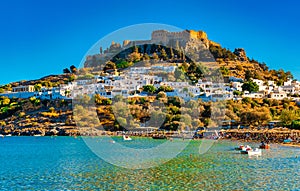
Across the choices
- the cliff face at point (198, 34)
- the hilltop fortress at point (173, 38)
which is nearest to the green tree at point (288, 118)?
the hilltop fortress at point (173, 38)

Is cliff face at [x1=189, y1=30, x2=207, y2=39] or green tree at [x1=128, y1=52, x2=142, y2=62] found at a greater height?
cliff face at [x1=189, y1=30, x2=207, y2=39]

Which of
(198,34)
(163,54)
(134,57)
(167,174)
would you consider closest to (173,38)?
(163,54)

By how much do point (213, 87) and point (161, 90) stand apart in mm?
10094

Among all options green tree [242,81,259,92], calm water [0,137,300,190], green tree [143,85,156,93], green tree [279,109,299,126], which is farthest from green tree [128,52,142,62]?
calm water [0,137,300,190]

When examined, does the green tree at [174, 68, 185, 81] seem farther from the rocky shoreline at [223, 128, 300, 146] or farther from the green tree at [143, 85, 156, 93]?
the rocky shoreline at [223, 128, 300, 146]

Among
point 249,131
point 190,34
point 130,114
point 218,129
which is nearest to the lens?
point 249,131

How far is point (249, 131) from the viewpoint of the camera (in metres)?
46.6

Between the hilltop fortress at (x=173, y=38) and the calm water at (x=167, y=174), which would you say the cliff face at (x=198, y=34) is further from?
the calm water at (x=167, y=174)

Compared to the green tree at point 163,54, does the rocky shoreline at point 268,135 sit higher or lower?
lower

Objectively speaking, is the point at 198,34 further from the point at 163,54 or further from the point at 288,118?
the point at 288,118

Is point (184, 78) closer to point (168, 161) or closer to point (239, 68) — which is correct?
point (239, 68)

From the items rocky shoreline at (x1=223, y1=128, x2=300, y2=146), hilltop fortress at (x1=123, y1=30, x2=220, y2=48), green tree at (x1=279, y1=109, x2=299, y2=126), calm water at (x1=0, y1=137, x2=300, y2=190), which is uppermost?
hilltop fortress at (x1=123, y1=30, x2=220, y2=48)

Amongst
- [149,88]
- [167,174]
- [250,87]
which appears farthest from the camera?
[250,87]

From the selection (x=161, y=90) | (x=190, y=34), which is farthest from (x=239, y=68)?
(x=161, y=90)
